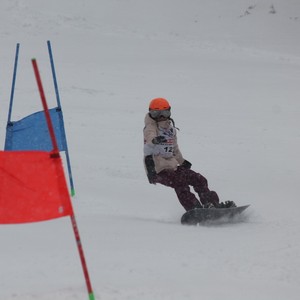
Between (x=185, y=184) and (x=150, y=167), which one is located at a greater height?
(x=150, y=167)

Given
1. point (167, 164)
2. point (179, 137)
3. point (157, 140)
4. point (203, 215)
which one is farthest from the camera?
point (179, 137)

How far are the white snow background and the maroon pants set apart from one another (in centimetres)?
29

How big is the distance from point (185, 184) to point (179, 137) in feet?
16.7

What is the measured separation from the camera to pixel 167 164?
7.43 metres

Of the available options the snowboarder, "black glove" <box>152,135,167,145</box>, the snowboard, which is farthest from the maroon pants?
"black glove" <box>152,135,167,145</box>

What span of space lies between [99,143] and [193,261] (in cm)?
643

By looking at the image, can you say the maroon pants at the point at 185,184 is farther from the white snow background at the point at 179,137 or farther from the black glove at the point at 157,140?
the black glove at the point at 157,140

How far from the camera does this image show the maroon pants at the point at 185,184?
7.14m

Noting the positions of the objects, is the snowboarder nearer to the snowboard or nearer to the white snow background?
the snowboard

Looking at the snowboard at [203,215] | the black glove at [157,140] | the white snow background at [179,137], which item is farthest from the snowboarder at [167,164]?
the white snow background at [179,137]

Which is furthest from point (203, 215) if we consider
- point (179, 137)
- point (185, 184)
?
point (179, 137)

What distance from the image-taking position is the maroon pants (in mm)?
7145

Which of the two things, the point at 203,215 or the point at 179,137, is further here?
the point at 179,137

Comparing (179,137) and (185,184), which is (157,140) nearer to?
(185,184)
